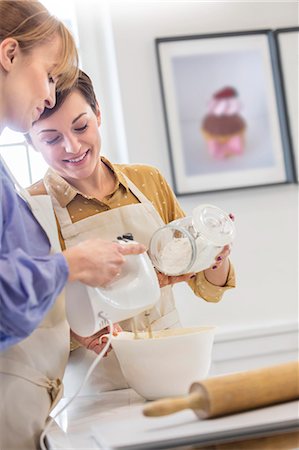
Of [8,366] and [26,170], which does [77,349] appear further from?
[26,170]

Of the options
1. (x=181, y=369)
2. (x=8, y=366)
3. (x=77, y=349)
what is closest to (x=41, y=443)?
(x=8, y=366)

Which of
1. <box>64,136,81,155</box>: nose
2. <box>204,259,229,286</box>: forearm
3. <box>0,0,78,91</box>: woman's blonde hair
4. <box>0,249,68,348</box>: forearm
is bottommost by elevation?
<box>204,259,229,286</box>: forearm

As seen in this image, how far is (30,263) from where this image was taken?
0.78 meters

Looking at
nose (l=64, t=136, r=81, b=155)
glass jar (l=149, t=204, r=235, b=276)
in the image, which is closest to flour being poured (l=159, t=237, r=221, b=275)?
glass jar (l=149, t=204, r=235, b=276)

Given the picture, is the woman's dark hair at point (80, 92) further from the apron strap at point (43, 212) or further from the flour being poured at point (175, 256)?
the flour being poured at point (175, 256)

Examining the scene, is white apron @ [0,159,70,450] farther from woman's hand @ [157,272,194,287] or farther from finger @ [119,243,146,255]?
woman's hand @ [157,272,194,287]

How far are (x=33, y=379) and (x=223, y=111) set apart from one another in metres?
1.46

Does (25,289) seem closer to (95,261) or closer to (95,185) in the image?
(95,261)

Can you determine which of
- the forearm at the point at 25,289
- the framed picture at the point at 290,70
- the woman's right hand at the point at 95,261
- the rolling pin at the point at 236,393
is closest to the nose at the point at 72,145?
the woman's right hand at the point at 95,261

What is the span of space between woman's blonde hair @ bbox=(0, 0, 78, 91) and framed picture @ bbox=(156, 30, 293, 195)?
1065mm

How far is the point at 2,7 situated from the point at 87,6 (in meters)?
1.22

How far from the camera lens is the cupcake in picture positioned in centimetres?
216

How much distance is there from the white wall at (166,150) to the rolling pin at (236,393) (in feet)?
4.37

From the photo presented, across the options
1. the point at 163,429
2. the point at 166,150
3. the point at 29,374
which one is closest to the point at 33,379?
the point at 29,374
